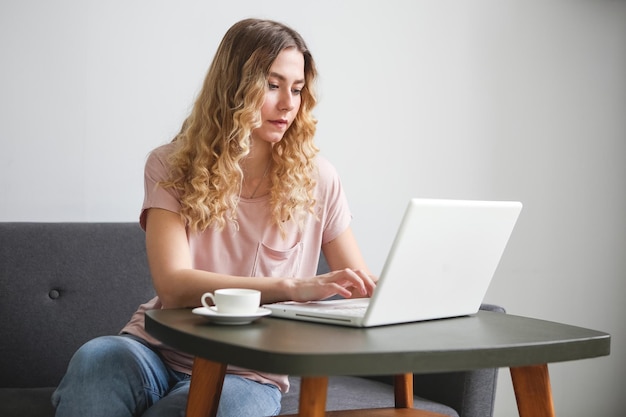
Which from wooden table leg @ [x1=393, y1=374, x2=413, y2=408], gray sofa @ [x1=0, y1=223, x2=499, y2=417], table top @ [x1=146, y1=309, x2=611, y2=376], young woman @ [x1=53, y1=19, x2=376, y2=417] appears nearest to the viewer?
table top @ [x1=146, y1=309, x2=611, y2=376]

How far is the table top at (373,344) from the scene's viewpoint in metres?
1.08

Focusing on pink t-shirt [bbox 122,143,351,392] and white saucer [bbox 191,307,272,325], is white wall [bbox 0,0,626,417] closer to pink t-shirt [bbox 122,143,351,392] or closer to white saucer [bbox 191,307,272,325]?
pink t-shirt [bbox 122,143,351,392]

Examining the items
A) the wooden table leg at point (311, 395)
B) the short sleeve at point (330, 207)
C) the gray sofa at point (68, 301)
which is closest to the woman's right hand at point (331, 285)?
the wooden table leg at point (311, 395)

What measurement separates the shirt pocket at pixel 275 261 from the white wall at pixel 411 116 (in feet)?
2.89

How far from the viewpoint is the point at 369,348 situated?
1.13m

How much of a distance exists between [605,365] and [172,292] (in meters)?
2.33

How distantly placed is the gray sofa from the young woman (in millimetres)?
433

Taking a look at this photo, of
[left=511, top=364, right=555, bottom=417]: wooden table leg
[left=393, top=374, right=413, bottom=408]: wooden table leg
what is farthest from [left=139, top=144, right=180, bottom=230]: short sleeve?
[left=511, top=364, right=555, bottom=417]: wooden table leg

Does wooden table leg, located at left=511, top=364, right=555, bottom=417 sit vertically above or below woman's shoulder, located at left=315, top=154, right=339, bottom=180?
below

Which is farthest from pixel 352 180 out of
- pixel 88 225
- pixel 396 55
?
pixel 88 225

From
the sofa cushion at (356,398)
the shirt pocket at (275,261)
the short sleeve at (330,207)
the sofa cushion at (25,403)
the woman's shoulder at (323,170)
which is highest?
the woman's shoulder at (323,170)

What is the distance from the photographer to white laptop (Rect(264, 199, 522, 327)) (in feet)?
4.17

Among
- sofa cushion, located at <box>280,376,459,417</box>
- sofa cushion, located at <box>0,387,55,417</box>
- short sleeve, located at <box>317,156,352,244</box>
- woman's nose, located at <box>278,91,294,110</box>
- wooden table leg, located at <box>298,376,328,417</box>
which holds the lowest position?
sofa cushion, located at <box>0,387,55,417</box>

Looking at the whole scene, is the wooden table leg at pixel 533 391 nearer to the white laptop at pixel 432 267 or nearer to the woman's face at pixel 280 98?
the white laptop at pixel 432 267
